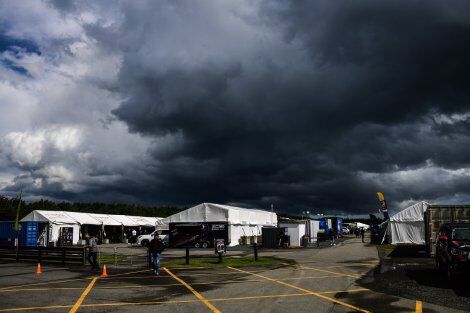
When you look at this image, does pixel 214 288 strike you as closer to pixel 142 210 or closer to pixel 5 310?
pixel 5 310

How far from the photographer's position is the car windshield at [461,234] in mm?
15706

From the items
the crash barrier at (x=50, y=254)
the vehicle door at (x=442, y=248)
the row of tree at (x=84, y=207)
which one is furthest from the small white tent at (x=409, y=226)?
the row of tree at (x=84, y=207)

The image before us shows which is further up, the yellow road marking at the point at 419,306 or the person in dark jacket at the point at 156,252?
the person in dark jacket at the point at 156,252

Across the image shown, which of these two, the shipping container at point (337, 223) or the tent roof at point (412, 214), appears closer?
the tent roof at point (412, 214)

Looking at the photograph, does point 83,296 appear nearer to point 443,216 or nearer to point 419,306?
point 419,306

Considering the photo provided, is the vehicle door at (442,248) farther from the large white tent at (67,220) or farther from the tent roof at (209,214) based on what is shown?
the large white tent at (67,220)

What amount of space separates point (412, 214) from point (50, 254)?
3262cm

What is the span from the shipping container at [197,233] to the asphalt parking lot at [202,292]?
24.9 meters

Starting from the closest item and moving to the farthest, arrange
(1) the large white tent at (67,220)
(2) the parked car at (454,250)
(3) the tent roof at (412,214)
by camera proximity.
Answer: (2) the parked car at (454,250) → (3) the tent roof at (412,214) → (1) the large white tent at (67,220)

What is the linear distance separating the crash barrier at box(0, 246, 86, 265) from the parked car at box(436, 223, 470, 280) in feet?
56.8

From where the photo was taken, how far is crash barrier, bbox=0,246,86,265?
2349 cm

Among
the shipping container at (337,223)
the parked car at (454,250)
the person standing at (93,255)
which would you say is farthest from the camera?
the shipping container at (337,223)

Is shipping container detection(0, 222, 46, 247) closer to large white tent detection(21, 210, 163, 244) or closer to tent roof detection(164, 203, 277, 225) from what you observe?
large white tent detection(21, 210, 163, 244)

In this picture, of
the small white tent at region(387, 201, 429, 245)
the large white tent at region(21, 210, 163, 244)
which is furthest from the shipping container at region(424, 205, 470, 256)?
the large white tent at region(21, 210, 163, 244)
